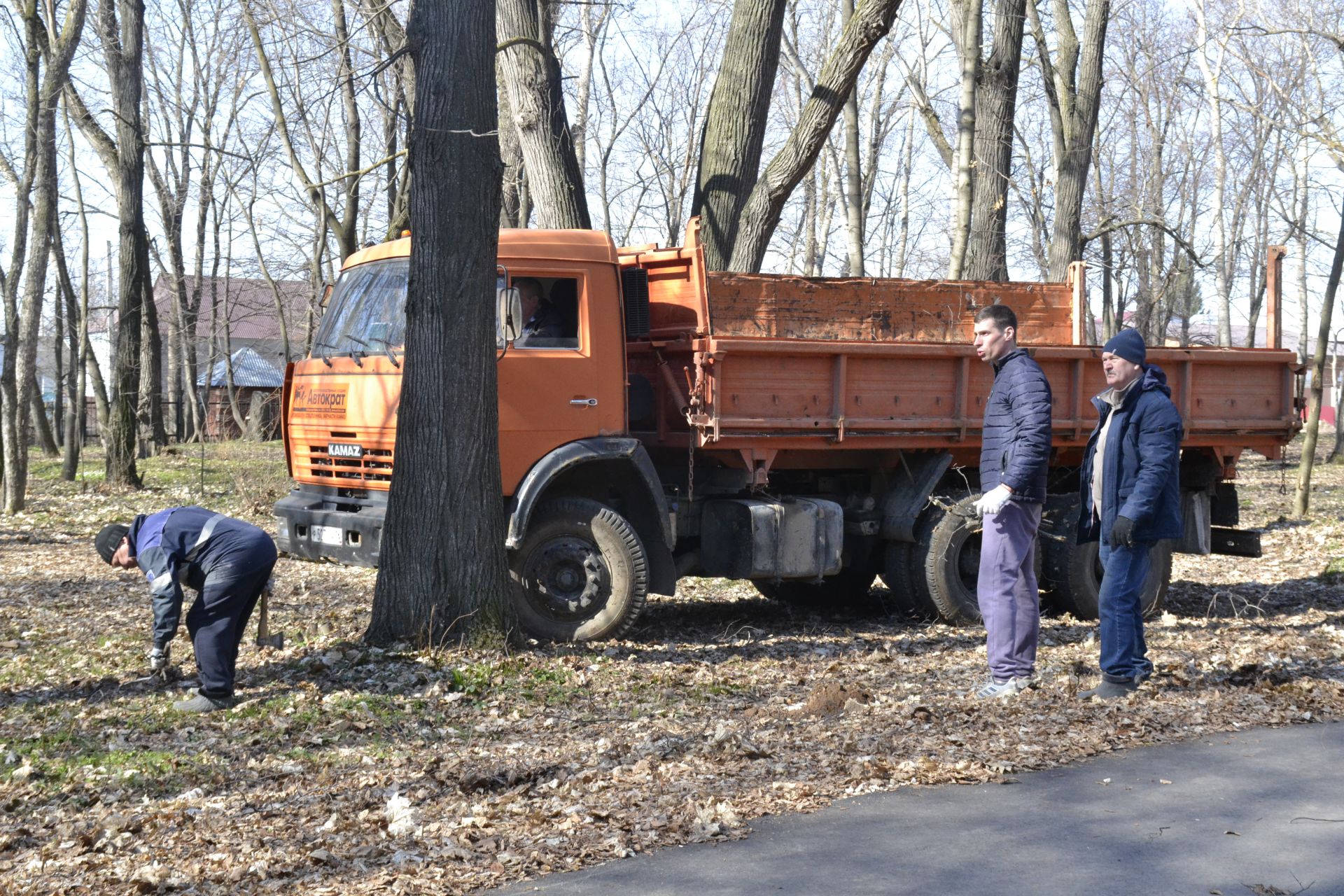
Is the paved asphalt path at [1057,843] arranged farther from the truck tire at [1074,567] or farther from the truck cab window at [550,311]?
the truck tire at [1074,567]

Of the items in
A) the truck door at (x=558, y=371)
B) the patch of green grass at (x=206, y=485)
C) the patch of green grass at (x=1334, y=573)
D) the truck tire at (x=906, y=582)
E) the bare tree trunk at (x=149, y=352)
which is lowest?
the patch of green grass at (x=1334, y=573)

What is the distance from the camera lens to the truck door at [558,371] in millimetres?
8195

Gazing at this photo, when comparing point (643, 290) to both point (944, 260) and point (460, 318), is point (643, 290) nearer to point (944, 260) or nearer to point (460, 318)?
point (460, 318)

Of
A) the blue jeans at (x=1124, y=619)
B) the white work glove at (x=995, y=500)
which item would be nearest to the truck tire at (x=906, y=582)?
the blue jeans at (x=1124, y=619)

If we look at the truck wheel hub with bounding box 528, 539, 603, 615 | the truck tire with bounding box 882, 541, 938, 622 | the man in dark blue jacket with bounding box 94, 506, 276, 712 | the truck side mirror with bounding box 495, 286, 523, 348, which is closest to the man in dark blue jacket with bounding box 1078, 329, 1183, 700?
the truck tire with bounding box 882, 541, 938, 622

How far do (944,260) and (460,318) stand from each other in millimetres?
39985

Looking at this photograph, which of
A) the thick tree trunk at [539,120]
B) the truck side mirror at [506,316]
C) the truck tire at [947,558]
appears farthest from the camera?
the thick tree trunk at [539,120]

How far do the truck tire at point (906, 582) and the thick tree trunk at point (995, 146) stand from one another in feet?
22.2

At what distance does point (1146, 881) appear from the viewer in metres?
4.09

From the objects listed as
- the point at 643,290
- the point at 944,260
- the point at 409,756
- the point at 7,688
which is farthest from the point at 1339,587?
the point at 944,260

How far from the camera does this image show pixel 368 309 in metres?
8.62

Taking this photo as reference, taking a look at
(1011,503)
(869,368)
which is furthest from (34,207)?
(1011,503)

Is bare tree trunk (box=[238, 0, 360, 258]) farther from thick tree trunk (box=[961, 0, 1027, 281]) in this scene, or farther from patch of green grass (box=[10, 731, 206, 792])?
patch of green grass (box=[10, 731, 206, 792])

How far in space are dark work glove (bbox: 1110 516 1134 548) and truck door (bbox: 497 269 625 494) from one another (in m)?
Answer: 3.34
